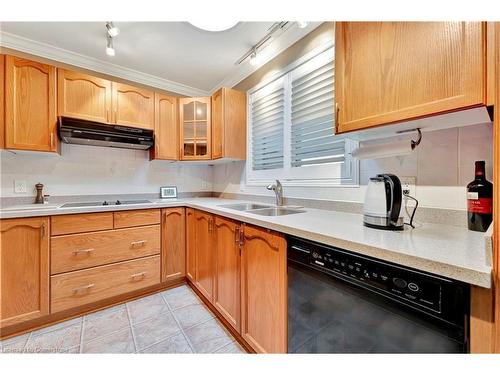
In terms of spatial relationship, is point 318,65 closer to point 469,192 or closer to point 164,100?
point 469,192

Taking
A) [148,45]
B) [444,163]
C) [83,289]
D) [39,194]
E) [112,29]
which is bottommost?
[83,289]

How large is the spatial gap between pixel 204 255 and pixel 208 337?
607mm

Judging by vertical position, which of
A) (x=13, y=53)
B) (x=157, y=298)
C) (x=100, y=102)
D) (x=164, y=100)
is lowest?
(x=157, y=298)

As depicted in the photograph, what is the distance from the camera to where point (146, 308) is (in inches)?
72.9

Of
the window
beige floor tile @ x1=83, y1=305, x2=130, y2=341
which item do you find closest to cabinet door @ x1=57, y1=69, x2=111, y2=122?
the window

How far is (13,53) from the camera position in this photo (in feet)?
6.29

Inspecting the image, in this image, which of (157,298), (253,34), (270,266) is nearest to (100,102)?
(253,34)

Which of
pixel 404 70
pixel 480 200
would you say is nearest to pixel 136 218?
pixel 404 70

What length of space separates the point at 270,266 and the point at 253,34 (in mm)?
1880

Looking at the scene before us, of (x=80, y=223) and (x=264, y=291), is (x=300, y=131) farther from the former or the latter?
(x=80, y=223)

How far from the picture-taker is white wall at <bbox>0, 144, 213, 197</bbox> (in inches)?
77.2

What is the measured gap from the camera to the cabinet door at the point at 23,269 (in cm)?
149

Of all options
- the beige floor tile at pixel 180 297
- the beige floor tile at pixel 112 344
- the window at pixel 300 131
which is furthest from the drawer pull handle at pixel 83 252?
the window at pixel 300 131

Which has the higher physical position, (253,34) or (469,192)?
(253,34)
